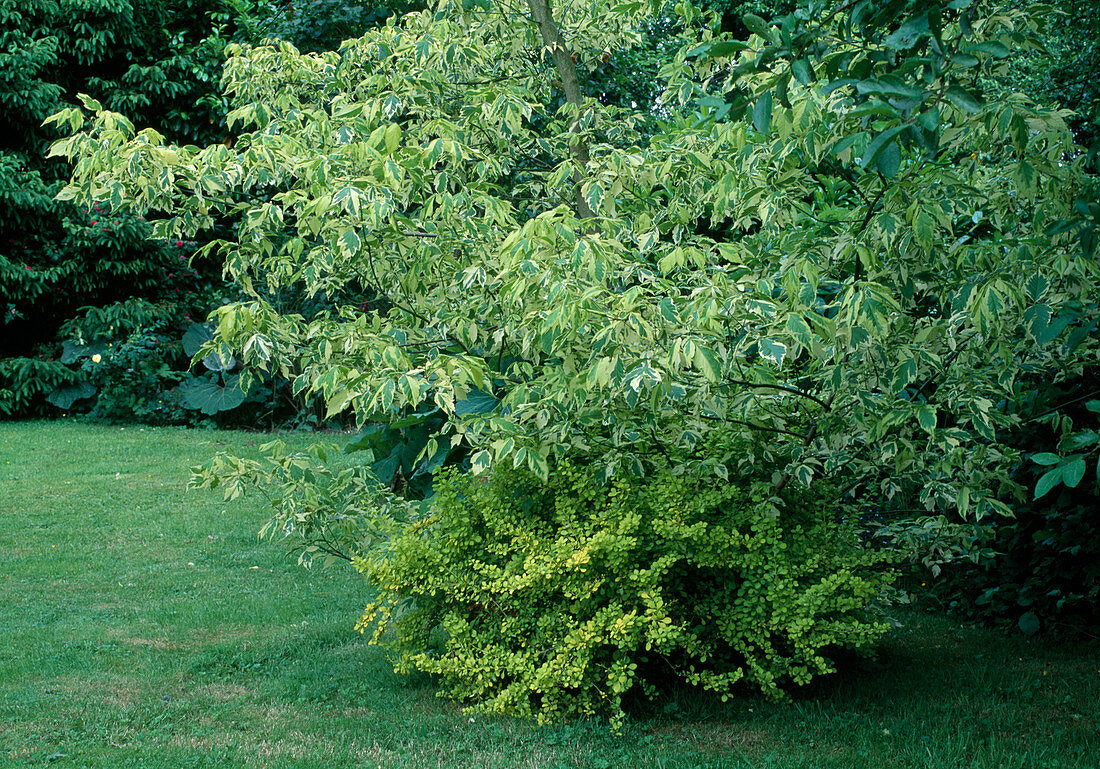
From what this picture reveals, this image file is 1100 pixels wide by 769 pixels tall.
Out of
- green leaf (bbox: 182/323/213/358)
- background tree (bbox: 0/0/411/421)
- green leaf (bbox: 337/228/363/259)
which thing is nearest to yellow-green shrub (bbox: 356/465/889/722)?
green leaf (bbox: 337/228/363/259)

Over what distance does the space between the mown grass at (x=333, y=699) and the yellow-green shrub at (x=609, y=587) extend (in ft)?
0.61

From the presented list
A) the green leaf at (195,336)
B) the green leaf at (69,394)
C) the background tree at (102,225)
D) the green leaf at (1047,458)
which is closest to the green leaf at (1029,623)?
the green leaf at (1047,458)

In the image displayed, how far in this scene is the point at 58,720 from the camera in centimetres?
358

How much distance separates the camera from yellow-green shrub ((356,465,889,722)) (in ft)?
11.5

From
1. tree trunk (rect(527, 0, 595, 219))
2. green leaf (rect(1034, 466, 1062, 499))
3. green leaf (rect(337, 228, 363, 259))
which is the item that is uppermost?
tree trunk (rect(527, 0, 595, 219))

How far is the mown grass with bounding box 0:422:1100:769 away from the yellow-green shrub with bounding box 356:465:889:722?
19 centimetres

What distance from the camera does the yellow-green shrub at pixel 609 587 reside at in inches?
138

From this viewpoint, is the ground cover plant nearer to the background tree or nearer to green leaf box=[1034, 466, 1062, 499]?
green leaf box=[1034, 466, 1062, 499]

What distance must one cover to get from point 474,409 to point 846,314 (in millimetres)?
3385

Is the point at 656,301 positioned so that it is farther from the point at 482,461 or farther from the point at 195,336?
the point at 195,336

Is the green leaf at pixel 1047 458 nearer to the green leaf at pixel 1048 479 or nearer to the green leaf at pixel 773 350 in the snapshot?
the green leaf at pixel 1048 479

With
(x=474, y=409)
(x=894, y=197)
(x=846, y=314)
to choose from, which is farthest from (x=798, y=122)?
(x=474, y=409)

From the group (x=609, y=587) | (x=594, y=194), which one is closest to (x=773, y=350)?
(x=594, y=194)

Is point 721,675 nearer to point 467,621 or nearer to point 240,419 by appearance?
point 467,621
